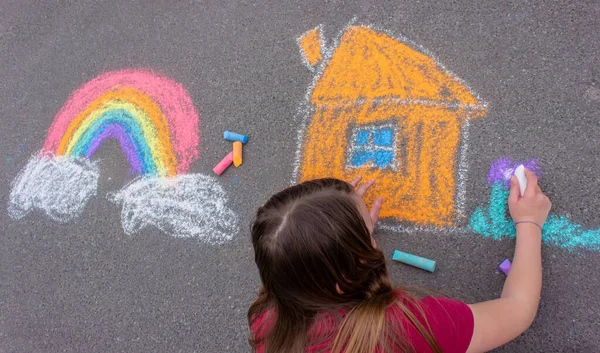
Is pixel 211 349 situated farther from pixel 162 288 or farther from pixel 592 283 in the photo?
pixel 592 283

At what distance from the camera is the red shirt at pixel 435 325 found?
56.1 inches

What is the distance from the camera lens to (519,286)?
1814 mm

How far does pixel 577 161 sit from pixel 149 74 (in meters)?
2.68

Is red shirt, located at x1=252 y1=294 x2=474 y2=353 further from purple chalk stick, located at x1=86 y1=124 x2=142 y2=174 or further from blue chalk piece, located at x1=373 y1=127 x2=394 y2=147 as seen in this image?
purple chalk stick, located at x1=86 y1=124 x2=142 y2=174

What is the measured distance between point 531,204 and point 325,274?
3.74 feet

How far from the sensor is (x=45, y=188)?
2.90 meters

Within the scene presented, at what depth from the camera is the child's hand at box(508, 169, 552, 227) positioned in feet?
6.18

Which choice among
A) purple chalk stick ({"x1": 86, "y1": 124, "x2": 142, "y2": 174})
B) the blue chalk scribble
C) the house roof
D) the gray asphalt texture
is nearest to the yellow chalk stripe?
purple chalk stick ({"x1": 86, "y1": 124, "x2": 142, "y2": 174})

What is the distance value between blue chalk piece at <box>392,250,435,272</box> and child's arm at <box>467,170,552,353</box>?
0.33 m

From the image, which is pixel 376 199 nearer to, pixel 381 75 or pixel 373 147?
pixel 373 147

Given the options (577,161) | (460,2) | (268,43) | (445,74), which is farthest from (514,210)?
(268,43)

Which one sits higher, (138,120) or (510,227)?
(138,120)

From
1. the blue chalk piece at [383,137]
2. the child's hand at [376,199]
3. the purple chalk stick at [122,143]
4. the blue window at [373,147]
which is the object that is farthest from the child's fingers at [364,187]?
the purple chalk stick at [122,143]

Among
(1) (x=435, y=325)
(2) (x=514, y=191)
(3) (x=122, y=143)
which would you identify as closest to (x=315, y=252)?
(1) (x=435, y=325)
